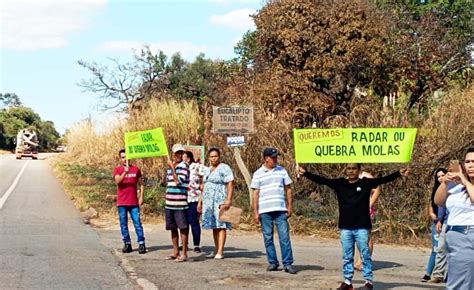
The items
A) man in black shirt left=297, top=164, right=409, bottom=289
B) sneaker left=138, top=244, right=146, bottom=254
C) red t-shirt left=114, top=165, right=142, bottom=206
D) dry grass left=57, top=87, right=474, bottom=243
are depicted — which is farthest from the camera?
dry grass left=57, top=87, right=474, bottom=243

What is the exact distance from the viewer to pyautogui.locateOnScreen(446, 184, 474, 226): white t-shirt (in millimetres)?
5934

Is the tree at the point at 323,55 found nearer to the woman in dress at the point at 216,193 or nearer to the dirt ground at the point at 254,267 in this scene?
the dirt ground at the point at 254,267

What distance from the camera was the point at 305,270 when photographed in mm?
9859

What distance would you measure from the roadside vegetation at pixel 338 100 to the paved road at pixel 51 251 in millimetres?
1572

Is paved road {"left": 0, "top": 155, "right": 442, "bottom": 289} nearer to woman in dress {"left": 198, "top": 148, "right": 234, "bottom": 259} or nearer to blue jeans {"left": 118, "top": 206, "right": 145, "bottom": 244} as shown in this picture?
blue jeans {"left": 118, "top": 206, "right": 145, "bottom": 244}

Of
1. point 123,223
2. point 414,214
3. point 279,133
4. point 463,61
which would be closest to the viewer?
point 123,223

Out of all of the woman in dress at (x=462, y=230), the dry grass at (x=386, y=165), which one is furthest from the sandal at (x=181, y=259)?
the woman in dress at (x=462, y=230)

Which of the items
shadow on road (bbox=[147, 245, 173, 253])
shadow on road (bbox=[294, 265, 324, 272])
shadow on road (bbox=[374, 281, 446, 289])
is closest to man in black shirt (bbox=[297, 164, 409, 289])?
shadow on road (bbox=[374, 281, 446, 289])

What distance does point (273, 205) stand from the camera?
9.52 metres

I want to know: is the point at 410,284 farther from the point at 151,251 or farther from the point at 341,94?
the point at 341,94

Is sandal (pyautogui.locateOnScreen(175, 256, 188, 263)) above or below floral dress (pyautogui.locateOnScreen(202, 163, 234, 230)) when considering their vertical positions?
below

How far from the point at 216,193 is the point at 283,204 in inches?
57.4

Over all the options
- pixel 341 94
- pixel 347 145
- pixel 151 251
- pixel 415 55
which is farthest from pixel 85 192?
pixel 347 145

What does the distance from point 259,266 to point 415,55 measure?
15901 mm
